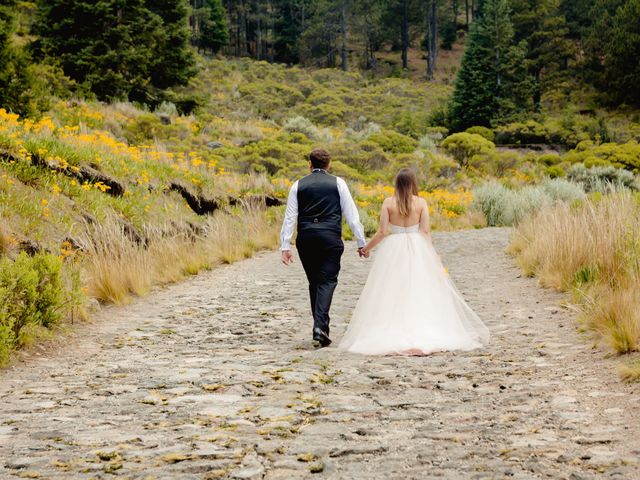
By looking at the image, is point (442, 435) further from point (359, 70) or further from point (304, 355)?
point (359, 70)

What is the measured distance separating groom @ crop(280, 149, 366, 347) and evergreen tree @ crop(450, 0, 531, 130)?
133 feet

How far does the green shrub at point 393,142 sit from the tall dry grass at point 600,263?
73.3 feet

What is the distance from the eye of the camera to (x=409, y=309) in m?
6.69

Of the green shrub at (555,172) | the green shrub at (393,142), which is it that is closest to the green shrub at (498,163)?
the green shrub at (555,172)

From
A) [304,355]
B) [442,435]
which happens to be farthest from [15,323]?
[442,435]

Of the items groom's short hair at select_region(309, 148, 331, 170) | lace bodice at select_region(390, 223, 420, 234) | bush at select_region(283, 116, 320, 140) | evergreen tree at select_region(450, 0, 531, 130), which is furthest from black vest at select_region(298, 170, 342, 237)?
evergreen tree at select_region(450, 0, 531, 130)

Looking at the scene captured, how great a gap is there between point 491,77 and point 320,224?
43.8m

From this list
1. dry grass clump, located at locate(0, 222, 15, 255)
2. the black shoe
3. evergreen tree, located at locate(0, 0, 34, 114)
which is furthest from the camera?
evergreen tree, located at locate(0, 0, 34, 114)

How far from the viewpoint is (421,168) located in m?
28.5

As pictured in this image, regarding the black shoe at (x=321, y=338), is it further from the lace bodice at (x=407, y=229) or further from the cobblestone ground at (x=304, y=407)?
the lace bodice at (x=407, y=229)

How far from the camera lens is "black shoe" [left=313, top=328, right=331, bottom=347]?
658cm

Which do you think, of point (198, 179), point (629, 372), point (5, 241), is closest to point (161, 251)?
point (5, 241)

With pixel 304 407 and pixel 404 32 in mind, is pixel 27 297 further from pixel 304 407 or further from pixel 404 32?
pixel 404 32

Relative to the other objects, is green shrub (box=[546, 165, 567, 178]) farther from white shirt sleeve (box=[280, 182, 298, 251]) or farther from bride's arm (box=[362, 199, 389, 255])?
white shirt sleeve (box=[280, 182, 298, 251])
